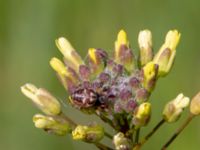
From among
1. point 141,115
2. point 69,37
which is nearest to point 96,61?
point 141,115

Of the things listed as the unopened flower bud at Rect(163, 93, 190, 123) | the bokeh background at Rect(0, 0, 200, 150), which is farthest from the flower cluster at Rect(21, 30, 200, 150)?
the bokeh background at Rect(0, 0, 200, 150)

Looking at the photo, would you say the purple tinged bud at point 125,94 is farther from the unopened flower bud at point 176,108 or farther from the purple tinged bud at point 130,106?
the unopened flower bud at point 176,108

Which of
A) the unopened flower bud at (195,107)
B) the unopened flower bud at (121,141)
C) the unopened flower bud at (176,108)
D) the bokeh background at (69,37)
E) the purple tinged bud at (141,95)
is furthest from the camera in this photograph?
the bokeh background at (69,37)

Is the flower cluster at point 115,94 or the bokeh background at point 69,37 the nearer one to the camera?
the flower cluster at point 115,94

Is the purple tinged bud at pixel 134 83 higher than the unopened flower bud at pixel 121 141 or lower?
higher

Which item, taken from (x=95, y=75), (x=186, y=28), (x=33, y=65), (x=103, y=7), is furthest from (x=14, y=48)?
(x=95, y=75)

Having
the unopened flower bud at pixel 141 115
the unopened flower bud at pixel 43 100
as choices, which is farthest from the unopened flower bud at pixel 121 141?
the unopened flower bud at pixel 43 100

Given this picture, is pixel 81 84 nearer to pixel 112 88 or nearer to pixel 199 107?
pixel 112 88
